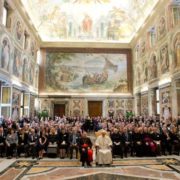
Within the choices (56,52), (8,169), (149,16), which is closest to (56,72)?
(56,52)

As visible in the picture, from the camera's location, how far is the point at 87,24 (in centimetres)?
2772

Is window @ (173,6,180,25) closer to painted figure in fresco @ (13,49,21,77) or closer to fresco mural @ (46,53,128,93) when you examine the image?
fresco mural @ (46,53,128,93)

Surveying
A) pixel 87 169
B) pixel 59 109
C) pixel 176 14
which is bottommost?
pixel 87 169

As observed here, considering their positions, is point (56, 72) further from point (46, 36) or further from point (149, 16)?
point (149, 16)

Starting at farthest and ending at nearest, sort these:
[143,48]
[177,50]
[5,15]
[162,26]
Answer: [143,48]
[162,26]
[5,15]
[177,50]

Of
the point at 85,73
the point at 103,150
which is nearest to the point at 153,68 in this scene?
the point at 85,73

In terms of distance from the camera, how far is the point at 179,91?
15.7 metres

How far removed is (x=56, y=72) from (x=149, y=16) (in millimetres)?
12700

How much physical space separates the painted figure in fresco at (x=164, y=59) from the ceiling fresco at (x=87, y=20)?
6.75 meters

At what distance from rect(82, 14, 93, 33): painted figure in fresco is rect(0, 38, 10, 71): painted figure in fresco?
13.4 metres

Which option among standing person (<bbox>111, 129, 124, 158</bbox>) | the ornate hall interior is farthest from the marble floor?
the ornate hall interior

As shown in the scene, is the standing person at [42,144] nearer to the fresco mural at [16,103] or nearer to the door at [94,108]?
the fresco mural at [16,103]

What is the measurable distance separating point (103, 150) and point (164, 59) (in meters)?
11.5

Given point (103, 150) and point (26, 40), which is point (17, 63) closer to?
point (26, 40)
